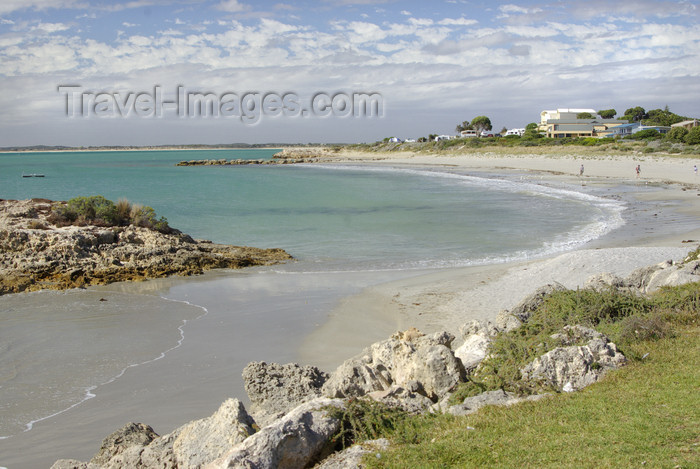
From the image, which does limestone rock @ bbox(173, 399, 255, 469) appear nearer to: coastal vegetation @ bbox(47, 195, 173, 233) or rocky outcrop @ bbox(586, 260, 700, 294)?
rocky outcrop @ bbox(586, 260, 700, 294)

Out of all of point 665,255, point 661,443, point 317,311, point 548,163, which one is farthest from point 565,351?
point 548,163

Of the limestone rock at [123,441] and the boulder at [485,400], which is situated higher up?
the boulder at [485,400]

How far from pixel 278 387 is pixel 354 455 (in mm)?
2081

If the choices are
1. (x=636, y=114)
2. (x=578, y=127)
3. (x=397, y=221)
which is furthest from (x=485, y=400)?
(x=636, y=114)

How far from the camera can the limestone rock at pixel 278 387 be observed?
625cm

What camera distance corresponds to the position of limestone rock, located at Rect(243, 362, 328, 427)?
6.25 m

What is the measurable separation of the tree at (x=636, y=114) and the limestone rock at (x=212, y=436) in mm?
134134

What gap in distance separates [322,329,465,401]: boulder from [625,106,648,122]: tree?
5199 inches

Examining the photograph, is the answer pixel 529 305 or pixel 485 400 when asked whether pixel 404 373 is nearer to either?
pixel 485 400

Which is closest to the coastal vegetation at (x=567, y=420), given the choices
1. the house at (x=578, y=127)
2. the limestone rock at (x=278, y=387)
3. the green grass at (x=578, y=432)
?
the green grass at (x=578, y=432)

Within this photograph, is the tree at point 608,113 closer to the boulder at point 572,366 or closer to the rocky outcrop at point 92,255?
the rocky outcrop at point 92,255

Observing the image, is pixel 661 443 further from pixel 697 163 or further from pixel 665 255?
pixel 697 163

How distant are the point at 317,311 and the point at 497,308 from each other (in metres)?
3.56

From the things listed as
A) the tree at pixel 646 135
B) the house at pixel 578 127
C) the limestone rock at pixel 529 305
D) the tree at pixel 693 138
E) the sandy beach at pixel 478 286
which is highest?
the house at pixel 578 127
